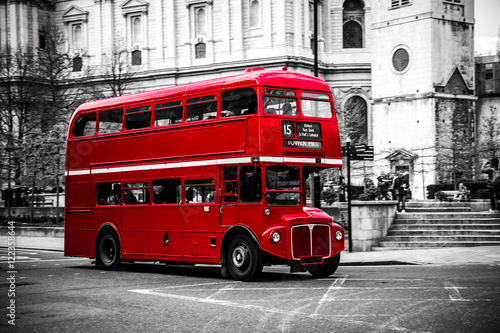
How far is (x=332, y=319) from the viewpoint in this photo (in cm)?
1105

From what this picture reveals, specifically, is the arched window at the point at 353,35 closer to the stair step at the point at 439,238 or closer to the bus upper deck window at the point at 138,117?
the stair step at the point at 439,238

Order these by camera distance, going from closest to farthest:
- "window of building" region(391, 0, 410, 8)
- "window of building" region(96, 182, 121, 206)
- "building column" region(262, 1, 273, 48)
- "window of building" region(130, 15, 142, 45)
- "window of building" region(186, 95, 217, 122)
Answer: "window of building" region(186, 95, 217, 122)
"window of building" region(96, 182, 121, 206)
"window of building" region(391, 0, 410, 8)
"building column" region(262, 1, 273, 48)
"window of building" region(130, 15, 142, 45)

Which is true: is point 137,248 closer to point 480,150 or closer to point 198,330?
point 198,330

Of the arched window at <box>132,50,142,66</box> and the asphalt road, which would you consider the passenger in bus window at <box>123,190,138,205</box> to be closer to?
the asphalt road

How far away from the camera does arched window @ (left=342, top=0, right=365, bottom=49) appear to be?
75.3m

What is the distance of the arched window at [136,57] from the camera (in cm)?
7819

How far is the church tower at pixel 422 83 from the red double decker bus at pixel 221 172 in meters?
40.8

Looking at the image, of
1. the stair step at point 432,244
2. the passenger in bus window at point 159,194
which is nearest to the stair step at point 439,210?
the stair step at point 432,244

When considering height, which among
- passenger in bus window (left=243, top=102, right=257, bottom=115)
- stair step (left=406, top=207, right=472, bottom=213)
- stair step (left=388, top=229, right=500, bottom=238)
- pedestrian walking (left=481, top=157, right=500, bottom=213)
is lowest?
stair step (left=388, top=229, right=500, bottom=238)

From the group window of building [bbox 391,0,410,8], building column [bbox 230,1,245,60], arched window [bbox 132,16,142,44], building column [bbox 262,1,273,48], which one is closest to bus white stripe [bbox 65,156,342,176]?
window of building [bbox 391,0,410,8]

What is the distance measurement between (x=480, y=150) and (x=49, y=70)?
30555 millimetres

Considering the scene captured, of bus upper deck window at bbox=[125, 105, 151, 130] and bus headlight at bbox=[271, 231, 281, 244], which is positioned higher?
bus upper deck window at bbox=[125, 105, 151, 130]

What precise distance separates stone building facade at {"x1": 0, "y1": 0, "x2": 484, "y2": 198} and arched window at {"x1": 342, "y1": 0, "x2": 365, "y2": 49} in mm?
95

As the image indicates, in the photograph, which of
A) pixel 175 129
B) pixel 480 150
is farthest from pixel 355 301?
pixel 480 150
